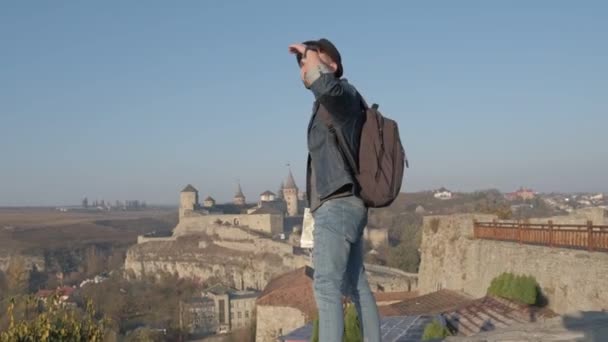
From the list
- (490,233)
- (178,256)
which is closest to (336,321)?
(490,233)

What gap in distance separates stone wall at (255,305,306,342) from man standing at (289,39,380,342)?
18520mm

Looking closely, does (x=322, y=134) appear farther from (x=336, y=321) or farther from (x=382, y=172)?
(x=336, y=321)

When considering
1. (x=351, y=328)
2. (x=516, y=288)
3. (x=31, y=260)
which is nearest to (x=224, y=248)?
(x=31, y=260)

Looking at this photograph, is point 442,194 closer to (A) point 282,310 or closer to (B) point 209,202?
(B) point 209,202

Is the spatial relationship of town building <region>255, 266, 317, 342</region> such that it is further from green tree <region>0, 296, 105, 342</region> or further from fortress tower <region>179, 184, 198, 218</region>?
fortress tower <region>179, 184, 198, 218</region>

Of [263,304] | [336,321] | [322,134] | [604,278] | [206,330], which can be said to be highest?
[322,134]

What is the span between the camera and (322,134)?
274cm

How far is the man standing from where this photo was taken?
104 inches

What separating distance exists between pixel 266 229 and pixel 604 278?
68.8 metres

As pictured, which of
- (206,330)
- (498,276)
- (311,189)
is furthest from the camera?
(206,330)

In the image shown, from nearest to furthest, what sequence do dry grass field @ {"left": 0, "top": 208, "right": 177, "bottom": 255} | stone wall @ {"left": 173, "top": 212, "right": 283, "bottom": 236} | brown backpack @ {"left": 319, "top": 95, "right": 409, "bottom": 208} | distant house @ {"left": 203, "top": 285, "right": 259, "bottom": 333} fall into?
brown backpack @ {"left": 319, "top": 95, "right": 409, "bottom": 208} → distant house @ {"left": 203, "top": 285, "right": 259, "bottom": 333} → stone wall @ {"left": 173, "top": 212, "right": 283, "bottom": 236} → dry grass field @ {"left": 0, "top": 208, "right": 177, "bottom": 255}

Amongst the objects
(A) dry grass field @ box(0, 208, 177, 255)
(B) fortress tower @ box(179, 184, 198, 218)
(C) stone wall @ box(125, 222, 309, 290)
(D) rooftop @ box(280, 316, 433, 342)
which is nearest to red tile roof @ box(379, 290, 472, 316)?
(D) rooftop @ box(280, 316, 433, 342)

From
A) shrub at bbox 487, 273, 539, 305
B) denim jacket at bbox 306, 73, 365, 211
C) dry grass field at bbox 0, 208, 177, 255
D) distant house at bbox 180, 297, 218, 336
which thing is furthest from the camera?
dry grass field at bbox 0, 208, 177, 255

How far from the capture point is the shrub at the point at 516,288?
11008 mm
